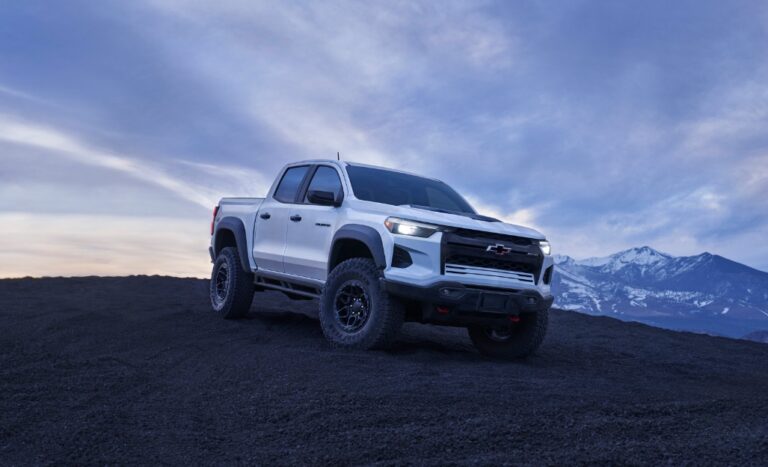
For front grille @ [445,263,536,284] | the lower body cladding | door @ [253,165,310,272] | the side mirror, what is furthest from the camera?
door @ [253,165,310,272]

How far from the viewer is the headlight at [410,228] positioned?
640 centimetres

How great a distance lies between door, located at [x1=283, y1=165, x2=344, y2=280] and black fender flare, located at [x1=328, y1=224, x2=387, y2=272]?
311mm

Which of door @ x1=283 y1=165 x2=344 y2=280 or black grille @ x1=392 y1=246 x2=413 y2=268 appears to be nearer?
black grille @ x1=392 y1=246 x2=413 y2=268

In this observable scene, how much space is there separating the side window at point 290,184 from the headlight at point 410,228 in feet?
7.44

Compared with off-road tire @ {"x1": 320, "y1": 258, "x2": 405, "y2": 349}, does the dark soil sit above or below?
below

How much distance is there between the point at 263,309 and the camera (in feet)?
36.1

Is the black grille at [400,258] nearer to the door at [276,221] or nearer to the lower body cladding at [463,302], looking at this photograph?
the lower body cladding at [463,302]

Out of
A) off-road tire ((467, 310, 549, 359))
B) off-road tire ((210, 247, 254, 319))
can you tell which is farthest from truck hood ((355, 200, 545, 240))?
off-road tire ((210, 247, 254, 319))

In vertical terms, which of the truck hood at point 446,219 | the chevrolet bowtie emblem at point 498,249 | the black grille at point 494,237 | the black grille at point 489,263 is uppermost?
the truck hood at point 446,219

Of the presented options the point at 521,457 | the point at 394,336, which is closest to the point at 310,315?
the point at 394,336

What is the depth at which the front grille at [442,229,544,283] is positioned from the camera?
253 inches

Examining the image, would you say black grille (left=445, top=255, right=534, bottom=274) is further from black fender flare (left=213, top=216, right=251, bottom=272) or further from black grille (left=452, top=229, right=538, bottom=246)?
black fender flare (left=213, top=216, right=251, bottom=272)

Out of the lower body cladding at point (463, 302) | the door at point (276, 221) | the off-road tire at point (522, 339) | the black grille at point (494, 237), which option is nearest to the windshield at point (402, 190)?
the black grille at point (494, 237)

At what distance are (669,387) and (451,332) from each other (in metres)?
4.35
